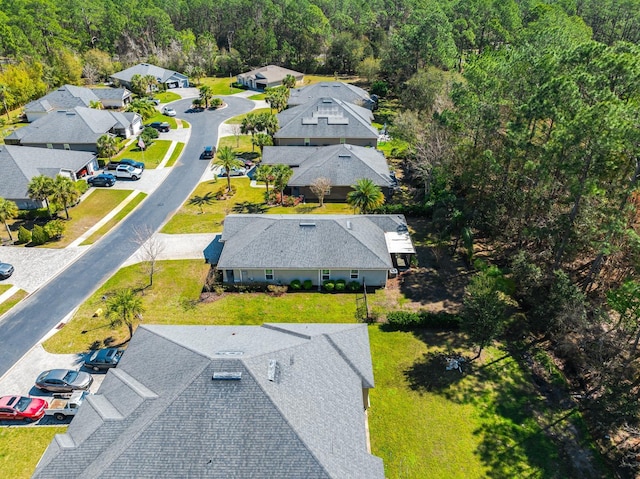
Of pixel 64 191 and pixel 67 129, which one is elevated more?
pixel 67 129

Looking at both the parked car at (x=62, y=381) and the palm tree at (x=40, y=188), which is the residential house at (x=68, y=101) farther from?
the parked car at (x=62, y=381)

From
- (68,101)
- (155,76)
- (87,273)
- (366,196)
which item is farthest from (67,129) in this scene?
(366,196)

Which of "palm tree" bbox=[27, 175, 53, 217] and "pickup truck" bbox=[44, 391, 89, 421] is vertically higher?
"palm tree" bbox=[27, 175, 53, 217]

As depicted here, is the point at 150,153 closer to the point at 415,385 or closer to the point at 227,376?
the point at 227,376

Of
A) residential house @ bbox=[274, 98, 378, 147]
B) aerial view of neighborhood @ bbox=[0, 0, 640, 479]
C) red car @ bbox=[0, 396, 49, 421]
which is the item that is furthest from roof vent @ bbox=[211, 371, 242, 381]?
residential house @ bbox=[274, 98, 378, 147]

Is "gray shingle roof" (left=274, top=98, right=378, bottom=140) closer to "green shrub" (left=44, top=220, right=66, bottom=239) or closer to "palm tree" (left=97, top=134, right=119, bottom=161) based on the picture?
"palm tree" (left=97, top=134, right=119, bottom=161)

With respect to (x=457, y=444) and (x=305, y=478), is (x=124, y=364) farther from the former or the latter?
(x=457, y=444)
